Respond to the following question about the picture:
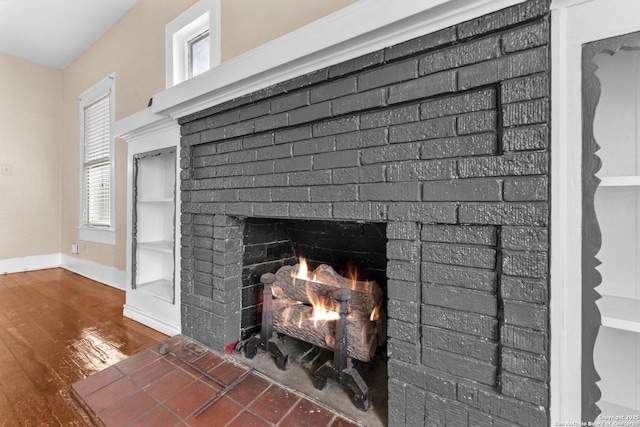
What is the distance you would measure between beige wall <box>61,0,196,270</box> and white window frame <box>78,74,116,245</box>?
95 mm

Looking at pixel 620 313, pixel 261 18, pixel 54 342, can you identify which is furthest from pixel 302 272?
pixel 54 342

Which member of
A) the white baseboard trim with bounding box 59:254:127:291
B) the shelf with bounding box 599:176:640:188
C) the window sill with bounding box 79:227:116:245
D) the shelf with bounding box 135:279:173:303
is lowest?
the white baseboard trim with bounding box 59:254:127:291

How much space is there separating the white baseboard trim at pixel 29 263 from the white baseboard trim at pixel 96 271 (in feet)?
0.37

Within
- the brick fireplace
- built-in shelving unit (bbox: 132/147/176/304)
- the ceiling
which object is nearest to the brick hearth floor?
the brick fireplace

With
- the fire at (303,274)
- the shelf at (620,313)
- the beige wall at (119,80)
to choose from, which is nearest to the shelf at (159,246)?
the beige wall at (119,80)

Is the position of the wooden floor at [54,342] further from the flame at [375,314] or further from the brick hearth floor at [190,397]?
the flame at [375,314]

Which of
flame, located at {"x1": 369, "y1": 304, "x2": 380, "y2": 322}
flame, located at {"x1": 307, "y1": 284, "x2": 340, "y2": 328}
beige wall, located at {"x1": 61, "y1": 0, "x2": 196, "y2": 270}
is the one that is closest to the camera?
flame, located at {"x1": 369, "y1": 304, "x2": 380, "y2": 322}

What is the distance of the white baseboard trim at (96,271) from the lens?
3.40 metres

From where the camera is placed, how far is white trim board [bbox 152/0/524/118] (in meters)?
0.98

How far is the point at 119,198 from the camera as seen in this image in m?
3.38

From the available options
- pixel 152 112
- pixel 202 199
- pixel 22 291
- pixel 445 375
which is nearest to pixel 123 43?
pixel 152 112

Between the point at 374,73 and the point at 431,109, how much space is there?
295 millimetres

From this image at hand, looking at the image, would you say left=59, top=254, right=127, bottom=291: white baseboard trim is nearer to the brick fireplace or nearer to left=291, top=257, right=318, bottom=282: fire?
left=291, top=257, right=318, bottom=282: fire

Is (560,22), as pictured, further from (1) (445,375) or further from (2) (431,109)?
A: (1) (445,375)
